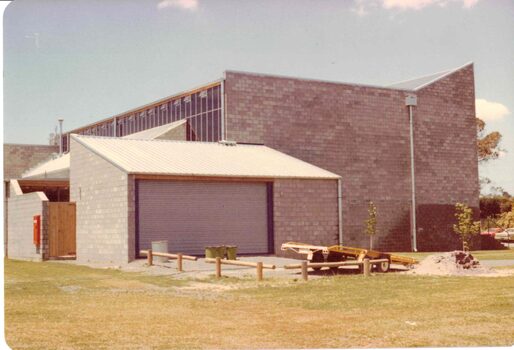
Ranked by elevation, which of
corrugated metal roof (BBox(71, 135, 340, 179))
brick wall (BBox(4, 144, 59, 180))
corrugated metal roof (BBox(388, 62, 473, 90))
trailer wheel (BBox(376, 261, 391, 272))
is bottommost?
trailer wheel (BBox(376, 261, 391, 272))

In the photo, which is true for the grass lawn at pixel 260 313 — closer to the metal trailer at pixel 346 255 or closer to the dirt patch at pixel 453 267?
the dirt patch at pixel 453 267

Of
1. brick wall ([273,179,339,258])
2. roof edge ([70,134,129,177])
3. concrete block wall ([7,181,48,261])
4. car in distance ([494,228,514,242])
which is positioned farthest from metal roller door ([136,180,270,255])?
car in distance ([494,228,514,242])

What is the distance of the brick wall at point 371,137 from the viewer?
1683 inches

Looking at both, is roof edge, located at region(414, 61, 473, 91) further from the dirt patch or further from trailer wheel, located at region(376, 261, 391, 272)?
the dirt patch

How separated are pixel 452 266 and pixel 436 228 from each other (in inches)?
935

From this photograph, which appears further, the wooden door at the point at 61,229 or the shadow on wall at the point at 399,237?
the shadow on wall at the point at 399,237

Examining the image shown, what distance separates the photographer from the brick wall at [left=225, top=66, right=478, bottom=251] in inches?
1683

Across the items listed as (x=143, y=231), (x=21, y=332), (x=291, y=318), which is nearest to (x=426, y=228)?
(x=143, y=231)

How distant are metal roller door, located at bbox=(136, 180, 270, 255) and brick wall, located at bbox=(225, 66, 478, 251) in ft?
23.0

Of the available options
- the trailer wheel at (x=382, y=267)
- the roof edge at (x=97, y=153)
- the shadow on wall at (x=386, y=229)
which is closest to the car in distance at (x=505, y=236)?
the shadow on wall at (x=386, y=229)

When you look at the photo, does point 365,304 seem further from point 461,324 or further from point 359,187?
point 359,187

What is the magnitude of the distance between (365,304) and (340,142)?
28973 millimetres

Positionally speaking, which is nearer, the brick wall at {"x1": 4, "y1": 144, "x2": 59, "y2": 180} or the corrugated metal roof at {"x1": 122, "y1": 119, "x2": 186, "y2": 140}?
the corrugated metal roof at {"x1": 122, "y1": 119, "x2": 186, "y2": 140}

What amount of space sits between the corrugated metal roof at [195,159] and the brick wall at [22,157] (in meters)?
25.3
